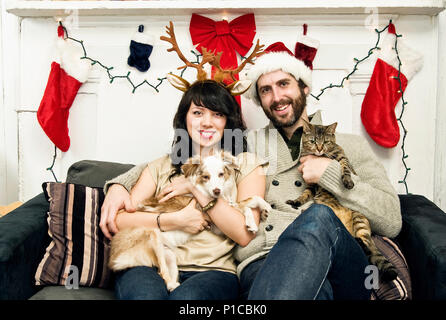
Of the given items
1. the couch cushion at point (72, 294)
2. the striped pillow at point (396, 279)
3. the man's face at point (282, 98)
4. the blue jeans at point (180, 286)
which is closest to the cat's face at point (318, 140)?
the man's face at point (282, 98)

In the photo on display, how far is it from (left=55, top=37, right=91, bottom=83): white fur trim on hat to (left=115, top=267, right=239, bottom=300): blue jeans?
1471 millimetres

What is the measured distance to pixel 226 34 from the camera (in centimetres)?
250

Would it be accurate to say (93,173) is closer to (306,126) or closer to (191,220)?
(191,220)

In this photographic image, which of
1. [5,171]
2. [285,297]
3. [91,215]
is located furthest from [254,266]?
[5,171]

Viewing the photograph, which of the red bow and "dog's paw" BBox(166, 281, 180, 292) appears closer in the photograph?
"dog's paw" BBox(166, 281, 180, 292)

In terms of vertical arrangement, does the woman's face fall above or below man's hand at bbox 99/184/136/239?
above

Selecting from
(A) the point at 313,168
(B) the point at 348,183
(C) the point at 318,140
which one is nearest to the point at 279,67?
(C) the point at 318,140

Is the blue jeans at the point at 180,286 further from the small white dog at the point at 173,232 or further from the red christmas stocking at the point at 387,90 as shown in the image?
the red christmas stocking at the point at 387,90

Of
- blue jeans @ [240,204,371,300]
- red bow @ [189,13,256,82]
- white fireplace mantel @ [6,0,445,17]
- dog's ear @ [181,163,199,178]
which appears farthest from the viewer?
red bow @ [189,13,256,82]

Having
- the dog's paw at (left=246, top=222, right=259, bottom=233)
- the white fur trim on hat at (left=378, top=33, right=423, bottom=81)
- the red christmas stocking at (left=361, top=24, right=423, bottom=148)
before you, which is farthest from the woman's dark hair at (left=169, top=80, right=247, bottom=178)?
the white fur trim on hat at (left=378, top=33, right=423, bottom=81)

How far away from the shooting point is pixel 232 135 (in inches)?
78.9

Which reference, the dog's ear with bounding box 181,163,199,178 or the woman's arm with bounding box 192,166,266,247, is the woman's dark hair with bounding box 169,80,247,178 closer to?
the dog's ear with bounding box 181,163,199,178

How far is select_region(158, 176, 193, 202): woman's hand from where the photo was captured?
1.84 m
